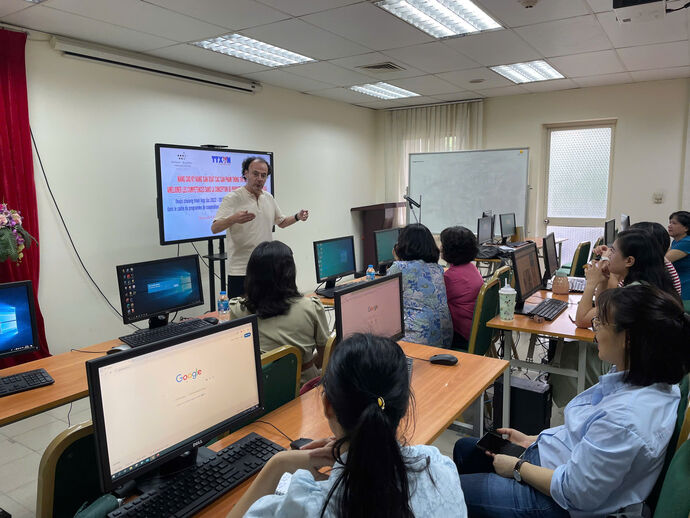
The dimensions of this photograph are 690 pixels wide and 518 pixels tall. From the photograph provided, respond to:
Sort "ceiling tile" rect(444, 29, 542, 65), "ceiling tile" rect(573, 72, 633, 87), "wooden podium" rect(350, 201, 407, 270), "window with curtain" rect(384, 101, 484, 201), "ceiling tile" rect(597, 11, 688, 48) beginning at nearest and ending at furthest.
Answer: "ceiling tile" rect(597, 11, 688, 48) → "ceiling tile" rect(444, 29, 542, 65) → "ceiling tile" rect(573, 72, 633, 87) → "window with curtain" rect(384, 101, 484, 201) → "wooden podium" rect(350, 201, 407, 270)

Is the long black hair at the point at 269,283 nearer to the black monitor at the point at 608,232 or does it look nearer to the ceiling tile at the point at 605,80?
the black monitor at the point at 608,232

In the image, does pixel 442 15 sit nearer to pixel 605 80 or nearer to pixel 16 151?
pixel 605 80

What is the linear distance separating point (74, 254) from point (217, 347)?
11.0 feet

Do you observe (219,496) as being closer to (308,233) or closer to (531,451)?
(531,451)

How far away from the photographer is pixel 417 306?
111 inches

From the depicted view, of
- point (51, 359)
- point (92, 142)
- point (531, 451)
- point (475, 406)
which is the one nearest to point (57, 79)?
point (92, 142)

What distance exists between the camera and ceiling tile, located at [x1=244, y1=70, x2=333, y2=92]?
533 cm

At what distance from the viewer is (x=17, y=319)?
6.88 feet

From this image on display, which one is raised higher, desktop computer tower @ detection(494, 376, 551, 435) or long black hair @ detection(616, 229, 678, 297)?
long black hair @ detection(616, 229, 678, 297)

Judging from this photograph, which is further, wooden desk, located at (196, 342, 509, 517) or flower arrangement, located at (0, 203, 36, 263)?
flower arrangement, located at (0, 203, 36, 263)

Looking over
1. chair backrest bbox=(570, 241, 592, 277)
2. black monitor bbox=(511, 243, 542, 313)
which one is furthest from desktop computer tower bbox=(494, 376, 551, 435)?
chair backrest bbox=(570, 241, 592, 277)

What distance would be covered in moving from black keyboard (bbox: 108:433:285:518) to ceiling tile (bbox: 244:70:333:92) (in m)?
4.60

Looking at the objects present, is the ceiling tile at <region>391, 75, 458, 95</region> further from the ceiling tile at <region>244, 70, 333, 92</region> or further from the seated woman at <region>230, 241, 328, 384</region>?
the seated woman at <region>230, 241, 328, 384</region>

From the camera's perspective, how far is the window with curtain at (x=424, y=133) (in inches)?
283
